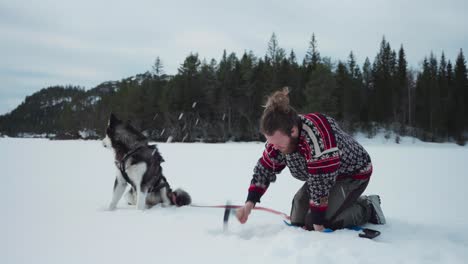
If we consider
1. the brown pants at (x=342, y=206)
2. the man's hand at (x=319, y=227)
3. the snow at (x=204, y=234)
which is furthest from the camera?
the brown pants at (x=342, y=206)

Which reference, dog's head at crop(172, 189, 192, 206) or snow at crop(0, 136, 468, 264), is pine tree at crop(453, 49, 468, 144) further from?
dog's head at crop(172, 189, 192, 206)

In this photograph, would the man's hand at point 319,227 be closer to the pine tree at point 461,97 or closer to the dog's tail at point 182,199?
the dog's tail at point 182,199

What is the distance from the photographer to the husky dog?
13.2 ft

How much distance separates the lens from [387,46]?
4578cm

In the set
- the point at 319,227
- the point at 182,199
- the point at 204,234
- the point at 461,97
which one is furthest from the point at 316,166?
the point at 461,97

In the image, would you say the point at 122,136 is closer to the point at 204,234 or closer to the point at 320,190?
the point at 204,234

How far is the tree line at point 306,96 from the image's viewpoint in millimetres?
33250

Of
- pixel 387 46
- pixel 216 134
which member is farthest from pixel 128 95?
pixel 387 46

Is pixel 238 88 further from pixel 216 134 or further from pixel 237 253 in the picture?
pixel 237 253

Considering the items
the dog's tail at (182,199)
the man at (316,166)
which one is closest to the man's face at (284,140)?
the man at (316,166)

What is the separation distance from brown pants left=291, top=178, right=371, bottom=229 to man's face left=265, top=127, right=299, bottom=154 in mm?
714

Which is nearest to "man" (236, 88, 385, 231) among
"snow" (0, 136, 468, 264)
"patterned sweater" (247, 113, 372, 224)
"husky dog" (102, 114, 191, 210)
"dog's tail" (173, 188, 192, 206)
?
"patterned sweater" (247, 113, 372, 224)

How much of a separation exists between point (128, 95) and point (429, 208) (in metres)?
45.0

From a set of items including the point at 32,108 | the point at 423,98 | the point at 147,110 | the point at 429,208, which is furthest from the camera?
the point at 32,108
